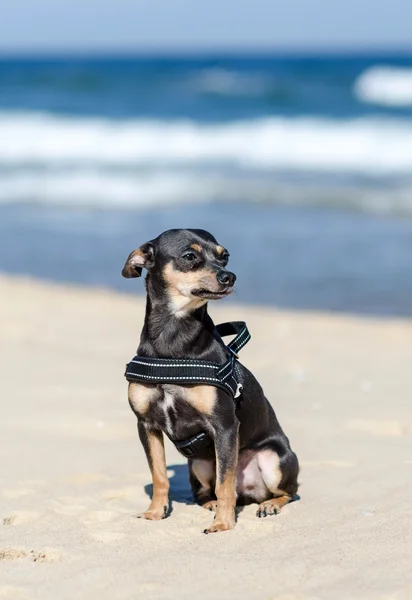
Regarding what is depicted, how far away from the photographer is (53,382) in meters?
7.39

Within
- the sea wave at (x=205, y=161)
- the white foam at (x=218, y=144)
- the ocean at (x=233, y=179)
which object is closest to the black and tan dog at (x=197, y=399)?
the ocean at (x=233, y=179)

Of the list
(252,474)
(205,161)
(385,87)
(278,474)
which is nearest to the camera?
(278,474)

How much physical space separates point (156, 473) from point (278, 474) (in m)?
0.64

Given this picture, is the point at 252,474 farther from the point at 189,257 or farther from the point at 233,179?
the point at 233,179

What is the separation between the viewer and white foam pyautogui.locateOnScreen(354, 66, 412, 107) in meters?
32.8

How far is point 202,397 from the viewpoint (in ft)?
15.0

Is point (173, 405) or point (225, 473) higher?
point (173, 405)

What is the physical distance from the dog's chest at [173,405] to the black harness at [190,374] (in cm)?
5

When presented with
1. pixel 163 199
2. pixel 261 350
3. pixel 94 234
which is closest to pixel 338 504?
pixel 261 350

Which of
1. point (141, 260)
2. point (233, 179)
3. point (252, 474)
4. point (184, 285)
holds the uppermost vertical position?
A: point (233, 179)

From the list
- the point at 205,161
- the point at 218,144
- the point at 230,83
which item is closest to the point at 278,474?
the point at 205,161

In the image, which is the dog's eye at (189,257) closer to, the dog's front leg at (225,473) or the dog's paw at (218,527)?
the dog's front leg at (225,473)

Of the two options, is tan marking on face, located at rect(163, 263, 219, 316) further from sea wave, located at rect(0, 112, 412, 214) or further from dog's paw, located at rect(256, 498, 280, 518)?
sea wave, located at rect(0, 112, 412, 214)

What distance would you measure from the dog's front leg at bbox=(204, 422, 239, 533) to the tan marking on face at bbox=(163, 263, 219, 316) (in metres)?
0.61
